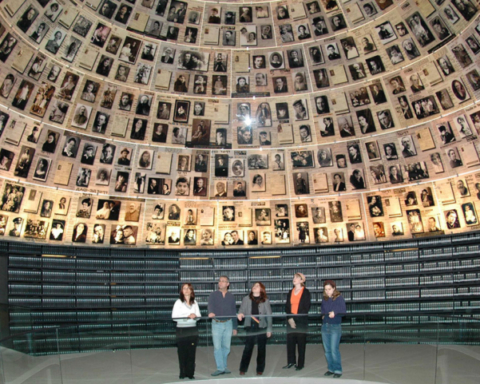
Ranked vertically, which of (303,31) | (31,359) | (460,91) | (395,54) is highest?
(303,31)

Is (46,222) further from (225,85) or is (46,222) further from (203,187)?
(225,85)

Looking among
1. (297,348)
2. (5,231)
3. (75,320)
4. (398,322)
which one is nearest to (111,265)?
(75,320)

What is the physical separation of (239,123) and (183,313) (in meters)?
8.79

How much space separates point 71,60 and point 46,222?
448 cm

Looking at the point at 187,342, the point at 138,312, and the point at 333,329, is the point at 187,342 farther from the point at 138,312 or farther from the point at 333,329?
the point at 138,312

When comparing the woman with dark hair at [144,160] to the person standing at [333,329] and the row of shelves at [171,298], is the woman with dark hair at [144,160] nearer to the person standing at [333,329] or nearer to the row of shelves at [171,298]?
the row of shelves at [171,298]

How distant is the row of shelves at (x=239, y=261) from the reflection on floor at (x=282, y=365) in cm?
596

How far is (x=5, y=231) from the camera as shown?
556 inches

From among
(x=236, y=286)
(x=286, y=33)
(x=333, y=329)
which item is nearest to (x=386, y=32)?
(x=286, y=33)

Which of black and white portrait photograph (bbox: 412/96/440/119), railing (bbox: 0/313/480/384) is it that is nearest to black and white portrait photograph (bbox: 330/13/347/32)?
black and white portrait photograph (bbox: 412/96/440/119)

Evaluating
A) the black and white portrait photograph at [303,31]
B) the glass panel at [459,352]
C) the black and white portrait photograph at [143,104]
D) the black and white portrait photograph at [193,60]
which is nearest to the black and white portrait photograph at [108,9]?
the black and white portrait photograph at [193,60]

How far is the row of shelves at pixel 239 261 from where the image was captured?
14469 mm

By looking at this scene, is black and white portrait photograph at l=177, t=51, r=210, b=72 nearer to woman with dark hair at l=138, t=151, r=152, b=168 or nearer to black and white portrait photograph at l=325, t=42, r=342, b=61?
woman with dark hair at l=138, t=151, r=152, b=168

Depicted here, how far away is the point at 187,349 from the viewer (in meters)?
9.62
